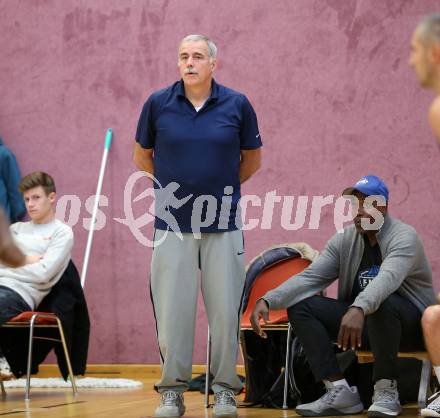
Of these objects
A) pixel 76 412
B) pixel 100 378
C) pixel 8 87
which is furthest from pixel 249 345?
pixel 8 87

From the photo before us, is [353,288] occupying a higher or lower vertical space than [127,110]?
lower

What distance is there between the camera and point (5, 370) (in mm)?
5359

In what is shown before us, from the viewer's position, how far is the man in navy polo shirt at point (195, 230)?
4.13 meters

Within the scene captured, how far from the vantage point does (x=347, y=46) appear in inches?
238

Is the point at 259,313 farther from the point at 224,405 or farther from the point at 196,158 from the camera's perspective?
the point at 196,158

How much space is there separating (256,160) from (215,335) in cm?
81

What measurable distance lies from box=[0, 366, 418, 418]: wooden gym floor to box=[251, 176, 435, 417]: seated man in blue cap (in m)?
0.18

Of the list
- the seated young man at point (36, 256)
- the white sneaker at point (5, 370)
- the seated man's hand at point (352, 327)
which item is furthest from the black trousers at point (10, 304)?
the seated man's hand at point (352, 327)

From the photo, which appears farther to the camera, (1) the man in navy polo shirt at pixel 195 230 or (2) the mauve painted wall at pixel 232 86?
(2) the mauve painted wall at pixel 232 86

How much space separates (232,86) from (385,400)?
2.79 m

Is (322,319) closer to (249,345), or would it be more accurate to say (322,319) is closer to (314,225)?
(249,345)

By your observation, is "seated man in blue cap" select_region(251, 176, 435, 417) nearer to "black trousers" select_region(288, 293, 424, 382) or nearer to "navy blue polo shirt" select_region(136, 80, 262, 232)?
"black trousers" select_region(288, 293, 424, 382)

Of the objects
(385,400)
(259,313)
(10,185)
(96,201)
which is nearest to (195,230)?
(259,313)

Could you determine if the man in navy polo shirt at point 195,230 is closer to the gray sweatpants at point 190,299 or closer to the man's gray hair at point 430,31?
→ the gray sweatpants at point 190,299
